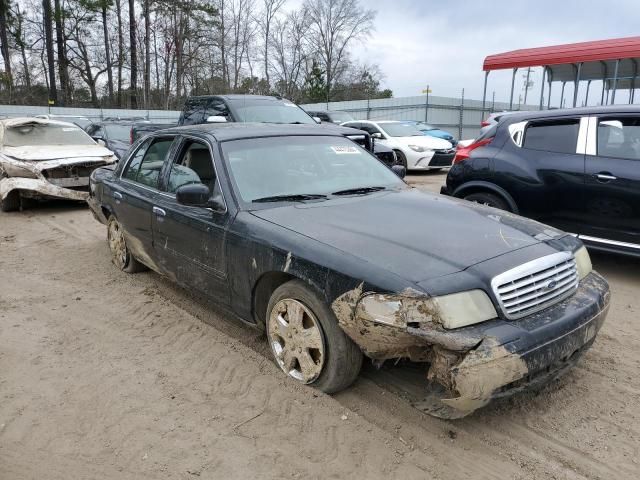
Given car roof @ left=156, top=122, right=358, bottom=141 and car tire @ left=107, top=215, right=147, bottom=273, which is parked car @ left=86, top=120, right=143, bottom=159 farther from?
car roof @ left=156, top=122, right=358, bottom=141

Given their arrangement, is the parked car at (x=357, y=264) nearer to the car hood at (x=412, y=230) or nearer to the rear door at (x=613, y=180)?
the car hood at (x=412, y=230)

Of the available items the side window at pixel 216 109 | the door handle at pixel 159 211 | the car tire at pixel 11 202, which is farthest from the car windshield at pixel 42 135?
the door handle at pixel 159 211

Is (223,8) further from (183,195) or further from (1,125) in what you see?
(183,195)

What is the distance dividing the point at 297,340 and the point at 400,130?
12.4m

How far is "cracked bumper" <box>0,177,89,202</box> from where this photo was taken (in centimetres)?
845

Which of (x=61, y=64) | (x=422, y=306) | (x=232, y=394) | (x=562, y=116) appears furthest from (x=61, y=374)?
(x=61, y=64)

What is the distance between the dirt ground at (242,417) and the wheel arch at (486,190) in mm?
1722

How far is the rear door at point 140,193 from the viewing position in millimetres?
4539

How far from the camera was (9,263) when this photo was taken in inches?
237

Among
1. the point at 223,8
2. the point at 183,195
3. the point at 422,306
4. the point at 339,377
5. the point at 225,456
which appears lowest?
the point at 225,456

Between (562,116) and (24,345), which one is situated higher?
(562,116)

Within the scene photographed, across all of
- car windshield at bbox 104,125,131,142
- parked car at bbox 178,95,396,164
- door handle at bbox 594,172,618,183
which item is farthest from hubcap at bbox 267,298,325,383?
car windshield at bbox 104,125,131,142

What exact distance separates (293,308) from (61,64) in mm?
41246

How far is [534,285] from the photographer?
273 centimetres
